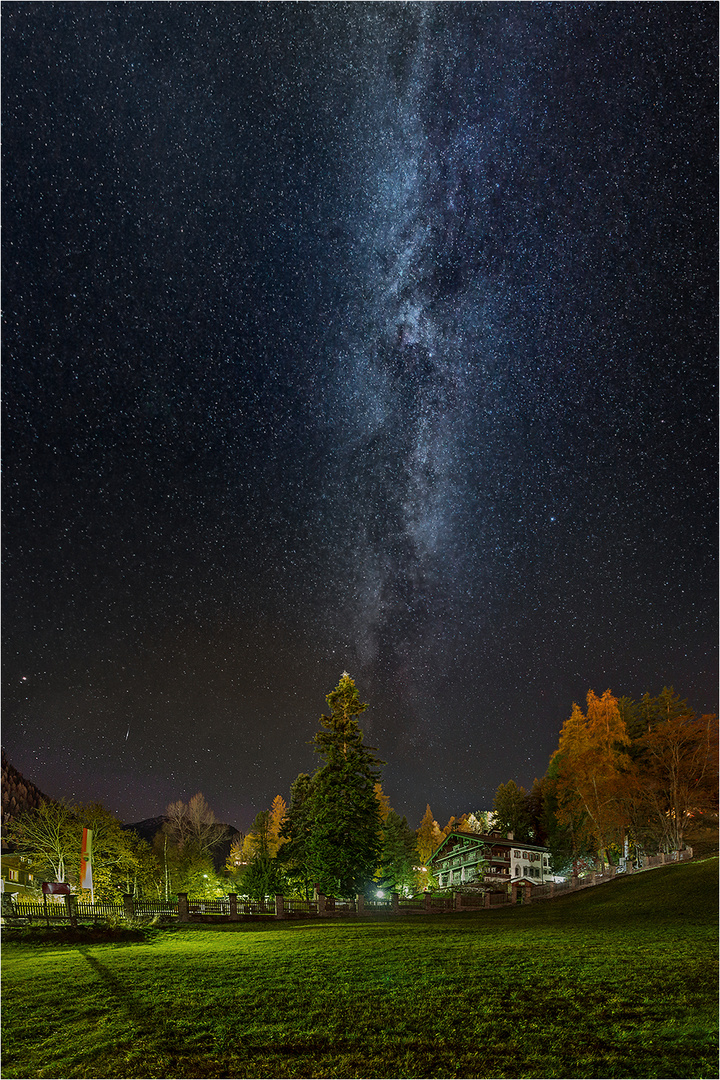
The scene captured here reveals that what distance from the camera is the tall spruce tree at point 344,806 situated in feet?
112

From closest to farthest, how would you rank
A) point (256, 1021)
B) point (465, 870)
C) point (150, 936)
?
point (256, 1021), point (150, 936), point (465, 870)

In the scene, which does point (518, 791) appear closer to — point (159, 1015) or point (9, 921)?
point (9, 921)

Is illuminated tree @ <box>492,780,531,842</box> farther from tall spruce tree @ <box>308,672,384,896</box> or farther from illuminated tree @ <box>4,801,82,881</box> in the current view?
illuminated tree @ <box>4,801,82,881</box>

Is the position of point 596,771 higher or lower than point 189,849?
higher

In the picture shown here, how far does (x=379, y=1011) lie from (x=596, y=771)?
1493 inches

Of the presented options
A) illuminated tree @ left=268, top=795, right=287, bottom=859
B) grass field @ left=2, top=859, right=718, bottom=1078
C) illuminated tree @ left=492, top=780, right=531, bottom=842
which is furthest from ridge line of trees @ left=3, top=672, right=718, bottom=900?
grass field @ left=2, top=859, right=718, bottom=1078

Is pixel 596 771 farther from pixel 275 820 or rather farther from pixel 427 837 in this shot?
pixel 427 837

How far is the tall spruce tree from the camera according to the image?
34125 millimetres

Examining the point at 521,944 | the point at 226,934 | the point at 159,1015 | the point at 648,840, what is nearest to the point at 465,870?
the point at 648,840

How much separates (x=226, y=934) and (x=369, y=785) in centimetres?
1504

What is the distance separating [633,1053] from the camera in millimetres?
6426

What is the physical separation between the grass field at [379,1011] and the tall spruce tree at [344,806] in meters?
19.9

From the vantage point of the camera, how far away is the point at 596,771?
4119 centimetres

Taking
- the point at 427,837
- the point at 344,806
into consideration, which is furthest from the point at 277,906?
the point at 427,837
